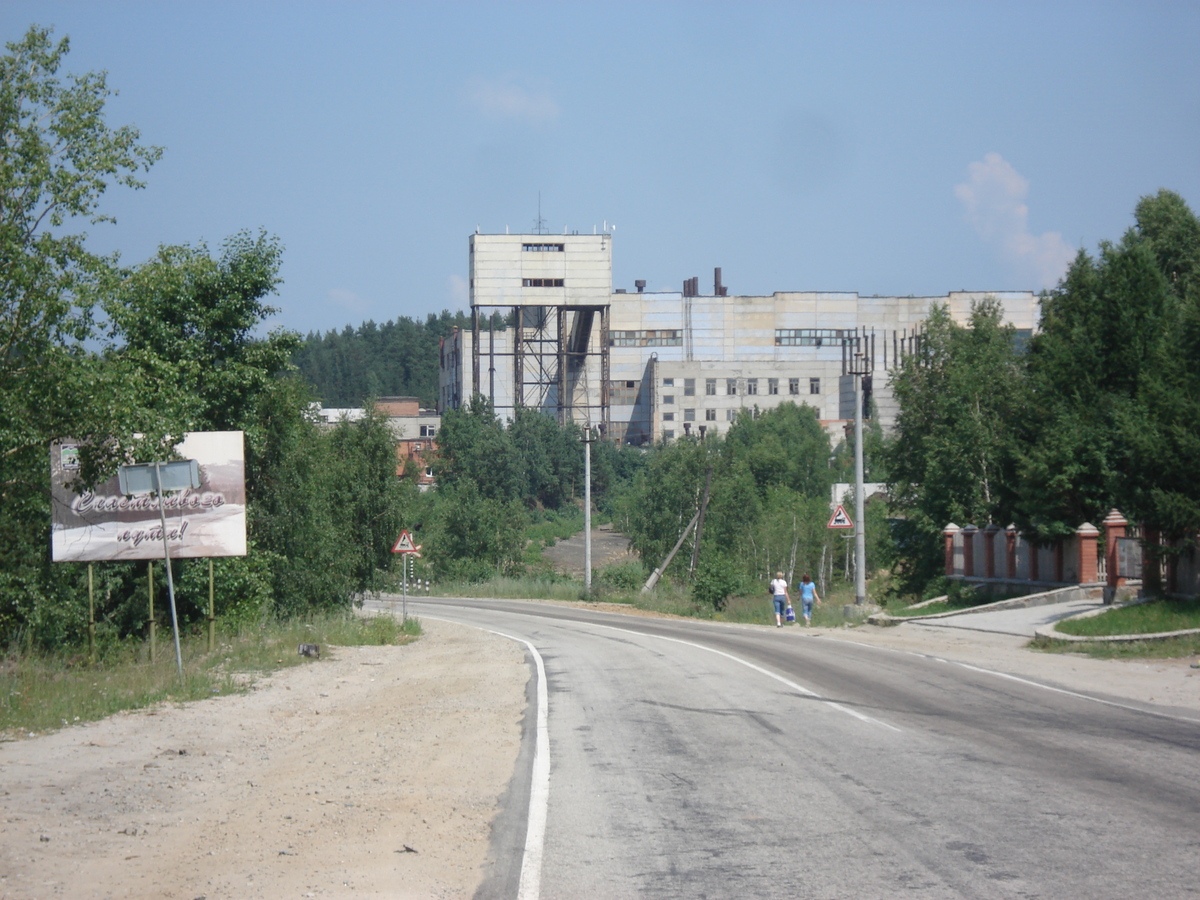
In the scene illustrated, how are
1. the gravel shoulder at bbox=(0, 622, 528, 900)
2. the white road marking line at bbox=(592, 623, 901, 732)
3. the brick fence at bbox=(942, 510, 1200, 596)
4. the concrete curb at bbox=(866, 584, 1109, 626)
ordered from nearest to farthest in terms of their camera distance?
1. the gravel shoulder at bbox=(0, 622, 528, 900)
2. the white road marking line at bbox=(592, 623, 901, 732)
3. the brick fence at bbox=(942, 510, 1200, 596)
4. the concrete curb at bbox=(866, 584, 1109, 626)

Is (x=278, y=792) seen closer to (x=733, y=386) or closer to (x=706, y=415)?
(x=706, y=415)

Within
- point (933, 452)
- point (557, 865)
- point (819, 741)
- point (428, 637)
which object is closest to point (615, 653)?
point (428, 637)

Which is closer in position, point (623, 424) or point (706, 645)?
point (706, 645)

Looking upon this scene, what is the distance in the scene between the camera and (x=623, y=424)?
4887 inches

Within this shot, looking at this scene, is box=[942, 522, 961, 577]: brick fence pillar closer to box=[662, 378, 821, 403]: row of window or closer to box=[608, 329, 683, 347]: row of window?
box=[662, 378, 821, 403]: row of window

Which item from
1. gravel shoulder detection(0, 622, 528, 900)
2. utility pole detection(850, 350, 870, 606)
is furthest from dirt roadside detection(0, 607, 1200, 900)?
utility pole detection(850, 350, 870, 606)

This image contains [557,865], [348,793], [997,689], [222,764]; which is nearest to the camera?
[557,865]

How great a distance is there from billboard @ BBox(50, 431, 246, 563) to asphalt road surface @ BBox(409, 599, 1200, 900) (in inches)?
334

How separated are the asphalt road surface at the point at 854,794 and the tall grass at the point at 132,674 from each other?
210 inches

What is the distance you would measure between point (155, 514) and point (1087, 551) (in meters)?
26.3

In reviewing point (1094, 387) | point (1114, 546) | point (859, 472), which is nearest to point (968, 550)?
point (1094, 387)

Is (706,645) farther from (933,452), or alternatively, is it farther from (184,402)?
(933,452)

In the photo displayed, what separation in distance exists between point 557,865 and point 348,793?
3.00 m

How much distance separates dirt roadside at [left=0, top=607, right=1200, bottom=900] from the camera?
672cm
